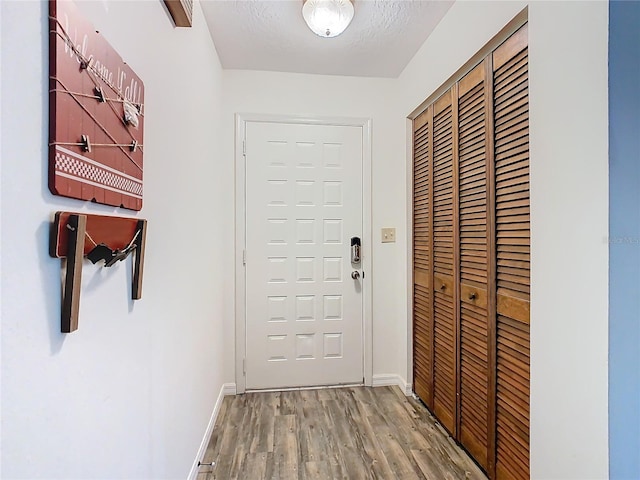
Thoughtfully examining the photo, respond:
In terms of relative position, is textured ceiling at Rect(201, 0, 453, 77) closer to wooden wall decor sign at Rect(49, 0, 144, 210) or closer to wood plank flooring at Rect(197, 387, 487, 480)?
wooden wall decor sign at Rect(49, 0, 144, 210)

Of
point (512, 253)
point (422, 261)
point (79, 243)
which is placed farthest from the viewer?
point (422, 261)

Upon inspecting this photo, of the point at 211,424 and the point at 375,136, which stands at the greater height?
the point at 375,136

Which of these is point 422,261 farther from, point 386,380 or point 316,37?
point 316,37

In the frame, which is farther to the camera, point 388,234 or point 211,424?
point 388,234

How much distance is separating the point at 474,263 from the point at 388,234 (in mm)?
1008

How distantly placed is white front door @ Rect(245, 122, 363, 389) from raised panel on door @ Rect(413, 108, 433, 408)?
1.39 ft

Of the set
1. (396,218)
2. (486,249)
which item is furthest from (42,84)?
(396,218)

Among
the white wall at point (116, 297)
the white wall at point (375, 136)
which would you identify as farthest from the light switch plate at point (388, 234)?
the white wall at point (116, 297)

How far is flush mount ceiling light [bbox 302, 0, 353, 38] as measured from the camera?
69.0 inches

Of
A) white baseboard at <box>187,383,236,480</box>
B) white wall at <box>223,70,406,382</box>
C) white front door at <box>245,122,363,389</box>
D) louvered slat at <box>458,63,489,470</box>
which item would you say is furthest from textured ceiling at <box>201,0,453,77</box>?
white baseboard at <box>187,383,236,480</box>

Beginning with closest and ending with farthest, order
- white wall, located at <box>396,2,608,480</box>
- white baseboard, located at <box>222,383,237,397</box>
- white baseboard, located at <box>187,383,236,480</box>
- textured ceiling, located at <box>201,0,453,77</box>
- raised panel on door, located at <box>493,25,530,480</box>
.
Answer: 1. white wall, located at <box>396,2,608,480</box>
2. raised panel on door, located at <box>493,25,530,480</box>
3. white baseboard, located at <box>187,383,236,480</box>
4. textured ceiling, located at <box>201,0,453,77</box>
5. white baseboard, located at <box>222,383,237,397</box>

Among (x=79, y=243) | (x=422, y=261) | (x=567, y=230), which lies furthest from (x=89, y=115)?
(x=422, y=261)

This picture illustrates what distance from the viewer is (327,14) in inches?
69.9

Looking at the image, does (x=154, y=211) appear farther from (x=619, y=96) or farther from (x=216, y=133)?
(x=619, y=96)
